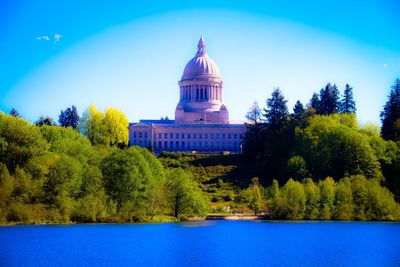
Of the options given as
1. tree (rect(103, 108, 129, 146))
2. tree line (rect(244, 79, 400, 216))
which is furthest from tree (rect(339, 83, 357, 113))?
tree (rect(103, 108, 129, 146))

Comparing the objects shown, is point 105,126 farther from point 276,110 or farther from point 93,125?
point 276,110

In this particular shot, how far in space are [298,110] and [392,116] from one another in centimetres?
1429

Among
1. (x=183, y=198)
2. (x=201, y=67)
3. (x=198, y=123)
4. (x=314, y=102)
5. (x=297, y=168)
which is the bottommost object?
(x=183, y=198)

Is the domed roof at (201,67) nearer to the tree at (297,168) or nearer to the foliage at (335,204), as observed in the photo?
the tree at (297,168)

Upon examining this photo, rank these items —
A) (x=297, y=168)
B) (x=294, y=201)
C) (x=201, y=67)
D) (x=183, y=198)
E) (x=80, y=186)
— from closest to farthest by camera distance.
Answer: (x=80, y=186) → (x=183, y=198) → (x=294, y=201) → (x=297, y=168) → (x=201, y=67)

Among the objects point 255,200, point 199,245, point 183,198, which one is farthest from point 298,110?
point 199,245

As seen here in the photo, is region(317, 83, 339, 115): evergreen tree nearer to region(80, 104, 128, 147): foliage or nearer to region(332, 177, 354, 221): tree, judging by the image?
region(80, 104, 128, 147): foliage

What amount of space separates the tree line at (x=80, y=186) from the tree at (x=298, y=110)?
39145mm

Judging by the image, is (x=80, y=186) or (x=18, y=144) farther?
(x=18, y=144)

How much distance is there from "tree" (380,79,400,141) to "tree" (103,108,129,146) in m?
41.7

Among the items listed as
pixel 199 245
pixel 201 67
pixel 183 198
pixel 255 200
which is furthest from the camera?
pixel 201 67

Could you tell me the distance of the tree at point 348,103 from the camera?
11225cm

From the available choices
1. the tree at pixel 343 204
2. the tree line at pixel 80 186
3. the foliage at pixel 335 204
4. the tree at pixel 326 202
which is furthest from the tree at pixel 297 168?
the tree line at pixel 80 186

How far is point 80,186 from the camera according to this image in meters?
61.6
